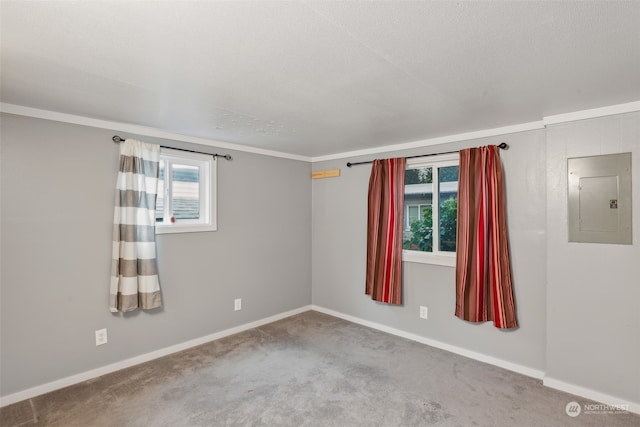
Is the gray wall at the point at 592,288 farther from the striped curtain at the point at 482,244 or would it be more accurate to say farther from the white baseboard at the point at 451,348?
the striped curtain at the point at 482,244

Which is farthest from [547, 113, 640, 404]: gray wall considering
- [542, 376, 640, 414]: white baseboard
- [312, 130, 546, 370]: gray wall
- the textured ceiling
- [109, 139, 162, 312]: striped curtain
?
[109, 139, 162, 312]: striped curtain

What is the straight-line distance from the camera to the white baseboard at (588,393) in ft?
7.36

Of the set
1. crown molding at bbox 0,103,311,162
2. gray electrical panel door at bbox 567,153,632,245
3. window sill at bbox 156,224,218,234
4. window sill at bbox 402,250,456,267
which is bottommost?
window sill at bbox 402,250,456,267

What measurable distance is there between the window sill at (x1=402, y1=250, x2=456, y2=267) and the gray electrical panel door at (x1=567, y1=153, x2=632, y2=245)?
3.33 feet

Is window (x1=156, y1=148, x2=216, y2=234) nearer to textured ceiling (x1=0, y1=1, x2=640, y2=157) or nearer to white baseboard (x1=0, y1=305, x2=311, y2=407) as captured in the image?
textured ceiling (x1=0, y1=1, x2=640, y2=157)

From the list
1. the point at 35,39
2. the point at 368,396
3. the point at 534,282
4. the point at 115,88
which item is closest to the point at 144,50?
the point at 35,39

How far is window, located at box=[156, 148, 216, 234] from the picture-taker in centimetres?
318

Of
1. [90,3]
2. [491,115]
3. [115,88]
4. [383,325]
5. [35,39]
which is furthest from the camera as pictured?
[383,325]

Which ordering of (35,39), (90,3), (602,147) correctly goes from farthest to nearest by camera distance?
(602,147)
(35,39)
(90,3)

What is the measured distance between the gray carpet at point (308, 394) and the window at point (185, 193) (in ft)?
4.27

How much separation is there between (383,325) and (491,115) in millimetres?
2524

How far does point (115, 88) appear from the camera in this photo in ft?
6.59

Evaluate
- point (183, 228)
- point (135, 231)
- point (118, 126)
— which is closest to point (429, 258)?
point (183, 228)

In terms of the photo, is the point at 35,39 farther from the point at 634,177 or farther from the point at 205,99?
the point at 634,177
